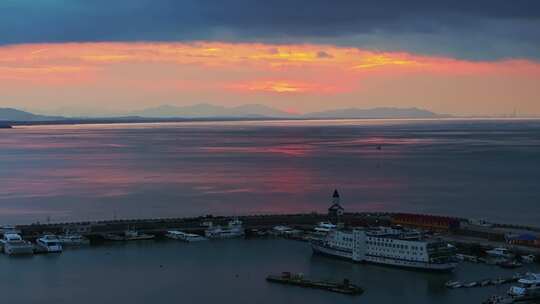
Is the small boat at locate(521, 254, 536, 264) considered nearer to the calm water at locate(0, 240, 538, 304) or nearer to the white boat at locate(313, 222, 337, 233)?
the calm water at locate(0, 240, 538, 304)

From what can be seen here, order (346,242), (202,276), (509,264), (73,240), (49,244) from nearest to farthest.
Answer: (202,276)
(509,264)
(346,242)
(49,244)
(73,240)

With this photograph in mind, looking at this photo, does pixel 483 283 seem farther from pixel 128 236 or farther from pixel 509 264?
pixel 128 236

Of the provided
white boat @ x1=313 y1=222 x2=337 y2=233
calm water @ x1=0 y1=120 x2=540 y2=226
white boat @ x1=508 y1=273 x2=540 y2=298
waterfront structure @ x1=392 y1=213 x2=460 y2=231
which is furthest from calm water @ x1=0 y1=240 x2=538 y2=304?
calm water @ x1=0 y1=120 x2=540 y2=226

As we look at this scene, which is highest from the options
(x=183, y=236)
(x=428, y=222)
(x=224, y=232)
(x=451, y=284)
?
(x=428, y=222)

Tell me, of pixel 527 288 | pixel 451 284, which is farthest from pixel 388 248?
pixel 527 288

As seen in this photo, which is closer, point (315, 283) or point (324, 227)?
point (315, 283)
